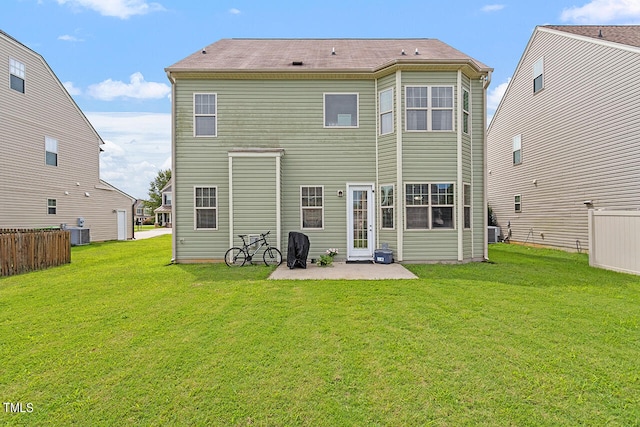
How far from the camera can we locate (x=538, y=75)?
13.7 metres

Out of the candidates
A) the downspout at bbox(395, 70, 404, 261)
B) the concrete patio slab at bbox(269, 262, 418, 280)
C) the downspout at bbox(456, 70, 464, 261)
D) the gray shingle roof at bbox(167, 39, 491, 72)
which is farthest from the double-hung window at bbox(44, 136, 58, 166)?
the downspout at bbox(456, 70, 464, 261)

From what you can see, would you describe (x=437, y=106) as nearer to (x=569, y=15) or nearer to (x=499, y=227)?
(x=499, y=227)

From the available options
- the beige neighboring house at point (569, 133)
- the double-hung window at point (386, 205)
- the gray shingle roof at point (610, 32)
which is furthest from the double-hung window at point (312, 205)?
the gray shingle roof at point (610, 32)

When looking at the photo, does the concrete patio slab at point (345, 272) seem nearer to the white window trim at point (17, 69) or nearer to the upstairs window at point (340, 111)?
the upstairs window at point (340, 111)

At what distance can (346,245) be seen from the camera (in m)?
9.66

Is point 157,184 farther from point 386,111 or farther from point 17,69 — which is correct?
point 386,111

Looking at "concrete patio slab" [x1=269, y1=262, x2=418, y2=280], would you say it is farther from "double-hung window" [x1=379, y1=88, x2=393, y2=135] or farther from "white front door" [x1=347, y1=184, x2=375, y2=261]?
"double-hung window" [x1=379, y1=88, x2=393, y2=135]

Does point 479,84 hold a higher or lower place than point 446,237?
higher

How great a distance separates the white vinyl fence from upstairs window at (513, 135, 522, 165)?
703cm

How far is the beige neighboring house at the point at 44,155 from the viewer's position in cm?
1328

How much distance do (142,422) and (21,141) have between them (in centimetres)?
1708

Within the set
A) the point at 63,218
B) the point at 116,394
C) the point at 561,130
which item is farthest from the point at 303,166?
the point at 63,218

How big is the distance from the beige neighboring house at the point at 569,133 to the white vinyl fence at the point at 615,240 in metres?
2.11

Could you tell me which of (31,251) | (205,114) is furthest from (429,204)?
(31,251)
